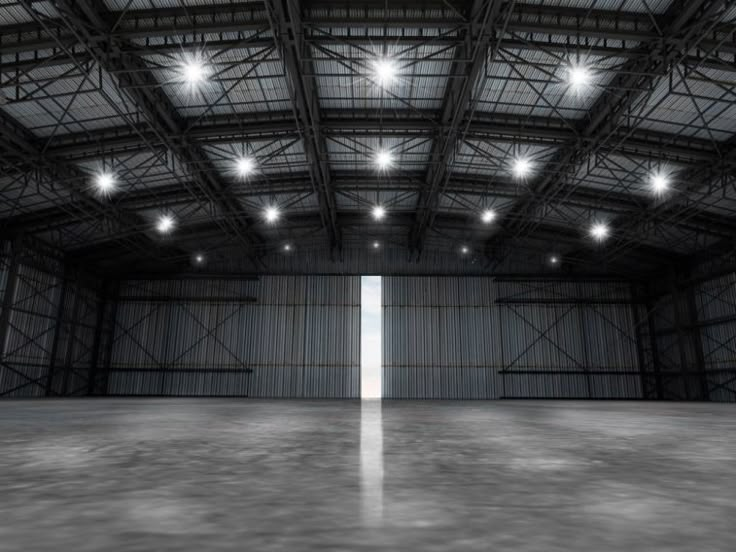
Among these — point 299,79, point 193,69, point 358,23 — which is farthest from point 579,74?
point 193,69

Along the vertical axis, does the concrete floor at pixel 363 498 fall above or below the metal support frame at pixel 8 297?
below

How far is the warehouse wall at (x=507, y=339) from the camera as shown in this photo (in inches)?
1391

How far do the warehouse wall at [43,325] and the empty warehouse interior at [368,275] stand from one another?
0.19m

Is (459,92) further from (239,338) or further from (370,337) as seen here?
(239,338)

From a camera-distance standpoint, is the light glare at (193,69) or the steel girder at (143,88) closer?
the steel girder at (143,88)

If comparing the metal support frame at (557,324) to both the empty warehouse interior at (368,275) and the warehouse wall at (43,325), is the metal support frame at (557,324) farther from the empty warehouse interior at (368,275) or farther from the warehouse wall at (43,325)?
the warehouse wall at (43,325)

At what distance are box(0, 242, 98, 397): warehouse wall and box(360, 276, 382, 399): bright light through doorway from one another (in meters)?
21.3

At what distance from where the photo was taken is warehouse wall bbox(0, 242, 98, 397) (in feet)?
93.0

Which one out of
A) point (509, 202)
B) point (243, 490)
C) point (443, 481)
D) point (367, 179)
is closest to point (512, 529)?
point (443, 481)

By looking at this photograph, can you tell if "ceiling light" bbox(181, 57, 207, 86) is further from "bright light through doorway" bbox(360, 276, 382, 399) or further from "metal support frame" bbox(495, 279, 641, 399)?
"metal support frame" bbox(495, 279, 641, 399)

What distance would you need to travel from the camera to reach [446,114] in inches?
821

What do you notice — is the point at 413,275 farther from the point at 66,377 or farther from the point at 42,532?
the point at 42,532

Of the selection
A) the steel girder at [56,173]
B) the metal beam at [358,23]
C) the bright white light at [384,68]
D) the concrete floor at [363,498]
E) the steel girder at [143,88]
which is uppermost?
the metal beam at [358,23]

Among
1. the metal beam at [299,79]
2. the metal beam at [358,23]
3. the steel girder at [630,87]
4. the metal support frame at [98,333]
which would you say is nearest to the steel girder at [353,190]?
the metal beam at [299,79]
